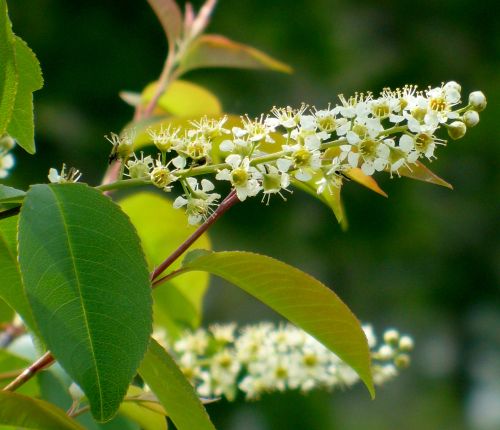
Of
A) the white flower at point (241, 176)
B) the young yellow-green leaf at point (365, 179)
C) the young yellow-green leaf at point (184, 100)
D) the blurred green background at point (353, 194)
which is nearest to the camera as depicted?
the white flower at point (241, 176)

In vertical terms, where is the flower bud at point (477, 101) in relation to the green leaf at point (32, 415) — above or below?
above

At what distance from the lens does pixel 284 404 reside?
4.26 metres

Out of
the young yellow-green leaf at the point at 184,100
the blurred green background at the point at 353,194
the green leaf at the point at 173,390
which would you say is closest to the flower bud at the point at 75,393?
the green leaf at the point at 173,390

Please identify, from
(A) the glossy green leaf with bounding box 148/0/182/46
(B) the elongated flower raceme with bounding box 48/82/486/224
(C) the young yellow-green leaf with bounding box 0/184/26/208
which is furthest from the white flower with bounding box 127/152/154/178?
(A) the glossy green leaf with bounding box 148/0/182/46

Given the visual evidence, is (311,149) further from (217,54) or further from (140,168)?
(217,54)

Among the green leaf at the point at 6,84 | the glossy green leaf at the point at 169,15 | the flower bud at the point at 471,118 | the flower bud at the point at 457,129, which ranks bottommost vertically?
the green leaf at the point at 6,84

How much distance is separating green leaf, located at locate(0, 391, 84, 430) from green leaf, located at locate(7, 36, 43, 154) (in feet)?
0.63

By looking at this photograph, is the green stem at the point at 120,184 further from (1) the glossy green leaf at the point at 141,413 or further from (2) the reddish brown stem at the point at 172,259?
(1) the glossy green leaf at the point at 141,413

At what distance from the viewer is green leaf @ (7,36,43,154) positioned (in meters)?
0.76

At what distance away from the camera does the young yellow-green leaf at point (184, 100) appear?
136cm

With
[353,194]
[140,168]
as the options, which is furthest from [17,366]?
[353,194]

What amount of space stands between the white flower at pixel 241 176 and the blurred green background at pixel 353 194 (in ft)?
11.8

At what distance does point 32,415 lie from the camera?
69cm

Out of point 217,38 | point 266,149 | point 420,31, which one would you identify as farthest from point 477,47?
point 266,149
